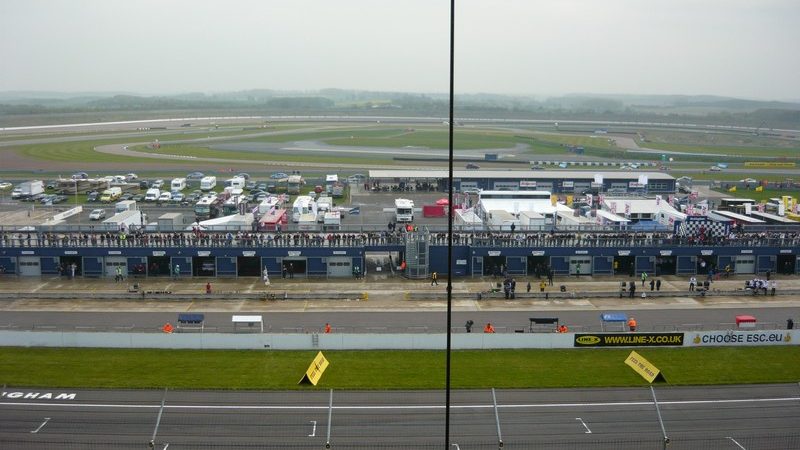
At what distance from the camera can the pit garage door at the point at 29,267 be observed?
3538 centimetres

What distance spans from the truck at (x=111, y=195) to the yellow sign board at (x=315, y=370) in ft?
148

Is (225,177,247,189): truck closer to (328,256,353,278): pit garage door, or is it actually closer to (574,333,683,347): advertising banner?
(328,256,353,278): pit garage door

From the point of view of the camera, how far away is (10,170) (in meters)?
78.3

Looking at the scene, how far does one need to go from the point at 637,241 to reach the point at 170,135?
377 ft

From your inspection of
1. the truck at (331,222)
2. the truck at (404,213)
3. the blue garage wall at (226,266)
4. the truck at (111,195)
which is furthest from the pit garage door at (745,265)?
the truck at (111,195)

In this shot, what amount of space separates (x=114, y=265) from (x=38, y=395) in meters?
16.4

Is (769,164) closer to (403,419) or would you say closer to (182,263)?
(182,263)

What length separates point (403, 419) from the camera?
18391mm

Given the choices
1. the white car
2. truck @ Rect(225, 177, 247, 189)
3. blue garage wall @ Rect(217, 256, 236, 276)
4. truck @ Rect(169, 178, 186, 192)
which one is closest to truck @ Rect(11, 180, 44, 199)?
truck @ Rect(169, 178, 186, 192)

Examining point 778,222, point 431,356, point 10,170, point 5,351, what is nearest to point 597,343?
point 431,356

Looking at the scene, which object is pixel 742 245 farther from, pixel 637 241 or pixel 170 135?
pixel 170 135

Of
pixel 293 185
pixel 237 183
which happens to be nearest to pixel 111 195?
pixel 237 183

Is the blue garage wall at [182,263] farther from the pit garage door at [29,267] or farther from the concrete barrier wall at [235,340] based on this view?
the concrete barrier wall at [235,340]

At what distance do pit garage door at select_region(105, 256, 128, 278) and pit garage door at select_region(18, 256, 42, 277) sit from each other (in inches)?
144
